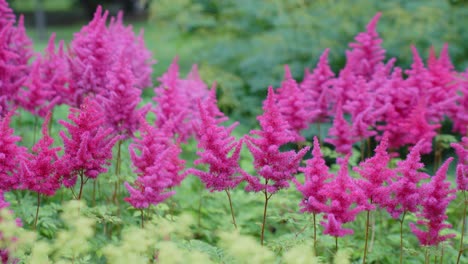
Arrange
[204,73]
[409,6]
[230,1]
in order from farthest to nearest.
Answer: [230,1] < [204,73] < [409,6]

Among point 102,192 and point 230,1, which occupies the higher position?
point 230,1

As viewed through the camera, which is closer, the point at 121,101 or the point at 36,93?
the point at 121,101

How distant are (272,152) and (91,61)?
250 centimetres

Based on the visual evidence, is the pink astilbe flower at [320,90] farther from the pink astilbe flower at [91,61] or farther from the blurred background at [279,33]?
the blurred background at [279,33]

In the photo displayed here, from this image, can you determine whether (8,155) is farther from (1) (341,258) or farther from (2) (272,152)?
(1) (341,258)

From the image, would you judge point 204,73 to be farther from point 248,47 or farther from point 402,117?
point 402,117

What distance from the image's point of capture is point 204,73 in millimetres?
12875

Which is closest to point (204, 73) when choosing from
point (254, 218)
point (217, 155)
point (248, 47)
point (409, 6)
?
point (248, 47)

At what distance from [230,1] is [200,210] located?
7824 millimetres

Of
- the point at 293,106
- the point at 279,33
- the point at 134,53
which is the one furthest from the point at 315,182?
the point at 279,33

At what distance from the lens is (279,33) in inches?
488

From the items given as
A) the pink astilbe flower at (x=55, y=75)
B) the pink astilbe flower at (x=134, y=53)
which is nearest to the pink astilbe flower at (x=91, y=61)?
the pink astilbe flower at (x=55, y=75)

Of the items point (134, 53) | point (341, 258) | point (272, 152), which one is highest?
point (134, 53)

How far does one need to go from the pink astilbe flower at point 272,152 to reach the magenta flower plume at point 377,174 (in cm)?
52
